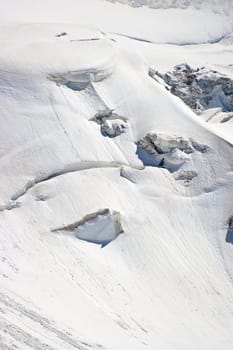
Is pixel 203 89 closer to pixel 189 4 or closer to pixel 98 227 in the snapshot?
pixel 98 227

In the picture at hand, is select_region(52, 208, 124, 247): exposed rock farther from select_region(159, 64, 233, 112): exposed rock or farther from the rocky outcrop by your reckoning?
select_region(159, 64, 233, 112): exposed rock

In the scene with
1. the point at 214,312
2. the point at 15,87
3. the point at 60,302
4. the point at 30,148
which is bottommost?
the point at 214,312

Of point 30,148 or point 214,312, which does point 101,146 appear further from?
point 214,312

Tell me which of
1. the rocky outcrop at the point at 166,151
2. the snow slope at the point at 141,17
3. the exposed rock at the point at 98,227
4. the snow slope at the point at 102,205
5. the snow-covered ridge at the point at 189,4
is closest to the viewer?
the snow slope at the point at 102,205

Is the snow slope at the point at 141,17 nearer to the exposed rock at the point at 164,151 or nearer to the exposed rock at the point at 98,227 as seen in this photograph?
the exposed rock at the point at 164,151

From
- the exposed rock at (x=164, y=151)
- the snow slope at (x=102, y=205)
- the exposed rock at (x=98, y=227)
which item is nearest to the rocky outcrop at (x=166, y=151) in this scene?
the exposed rock at (x=164, y=151)

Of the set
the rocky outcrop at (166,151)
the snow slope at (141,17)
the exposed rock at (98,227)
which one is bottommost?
the exposed rock at (98,227)

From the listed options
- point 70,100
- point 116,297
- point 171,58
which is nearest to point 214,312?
point 116,297
